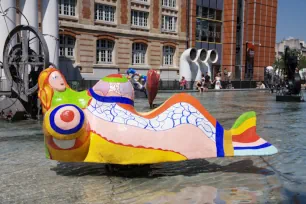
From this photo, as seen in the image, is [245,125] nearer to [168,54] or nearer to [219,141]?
[219,141]

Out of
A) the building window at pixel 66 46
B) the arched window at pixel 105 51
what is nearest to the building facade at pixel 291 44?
the arched window at pixel 105 51

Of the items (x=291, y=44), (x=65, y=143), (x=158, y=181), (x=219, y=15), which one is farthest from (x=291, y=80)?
(x=291, y=44)

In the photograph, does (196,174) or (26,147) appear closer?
(196,174)

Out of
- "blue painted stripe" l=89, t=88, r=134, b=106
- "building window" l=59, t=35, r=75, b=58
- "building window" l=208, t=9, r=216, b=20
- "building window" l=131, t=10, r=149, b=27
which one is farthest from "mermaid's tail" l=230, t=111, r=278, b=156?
"building window" l=208, t=9, r=216, b=20

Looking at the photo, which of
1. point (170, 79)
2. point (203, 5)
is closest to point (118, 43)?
point (170, 79)

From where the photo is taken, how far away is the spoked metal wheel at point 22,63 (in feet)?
39.6

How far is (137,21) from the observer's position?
37594 mm

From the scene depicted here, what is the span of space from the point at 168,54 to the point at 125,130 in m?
35.9

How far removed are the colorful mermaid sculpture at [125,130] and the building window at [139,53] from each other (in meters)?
31.8

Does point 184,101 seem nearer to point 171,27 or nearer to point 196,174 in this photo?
point 196,174

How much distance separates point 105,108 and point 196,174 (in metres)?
1.84

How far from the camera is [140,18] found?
37938mm

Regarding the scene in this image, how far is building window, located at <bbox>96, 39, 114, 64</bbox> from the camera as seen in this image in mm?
34719

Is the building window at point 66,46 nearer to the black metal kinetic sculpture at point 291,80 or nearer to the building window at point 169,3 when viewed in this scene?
the building window at point 169,3
